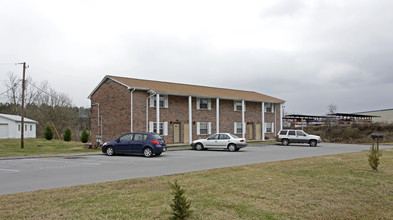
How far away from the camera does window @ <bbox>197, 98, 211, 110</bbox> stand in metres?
33.9

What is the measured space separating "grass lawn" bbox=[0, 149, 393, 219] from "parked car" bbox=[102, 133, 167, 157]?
30.3 feet

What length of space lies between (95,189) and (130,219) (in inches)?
110

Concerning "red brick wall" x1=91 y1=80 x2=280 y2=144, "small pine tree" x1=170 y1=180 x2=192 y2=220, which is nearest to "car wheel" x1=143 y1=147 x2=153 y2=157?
"red brick wall" x1=91 y1=80 x2=280 y2=144

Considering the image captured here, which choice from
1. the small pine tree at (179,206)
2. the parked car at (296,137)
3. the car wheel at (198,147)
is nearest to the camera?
the small pine tree at (179,206)

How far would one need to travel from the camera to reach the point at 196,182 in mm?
9227

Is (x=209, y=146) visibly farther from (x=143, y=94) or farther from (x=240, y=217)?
(x=240, y=217)

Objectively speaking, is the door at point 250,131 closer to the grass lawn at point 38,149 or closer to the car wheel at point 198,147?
the car wheel at point 198,147

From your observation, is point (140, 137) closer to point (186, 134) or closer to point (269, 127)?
point (186, 134)

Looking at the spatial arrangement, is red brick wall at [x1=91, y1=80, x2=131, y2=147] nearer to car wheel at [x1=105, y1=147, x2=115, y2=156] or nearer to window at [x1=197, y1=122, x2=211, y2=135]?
car wheel at [x1=105, y1=147, x2=115, y2=156]

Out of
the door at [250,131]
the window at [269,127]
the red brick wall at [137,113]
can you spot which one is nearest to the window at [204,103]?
the red brick wall at [137,113]

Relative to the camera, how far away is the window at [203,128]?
33.4 m

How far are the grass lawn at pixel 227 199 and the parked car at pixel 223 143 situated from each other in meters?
13.6

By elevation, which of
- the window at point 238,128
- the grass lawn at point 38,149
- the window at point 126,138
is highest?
the window at point 238,128

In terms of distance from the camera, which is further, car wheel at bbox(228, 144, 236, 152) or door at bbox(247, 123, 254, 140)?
door at bbox(247, 123, 254, 140)
